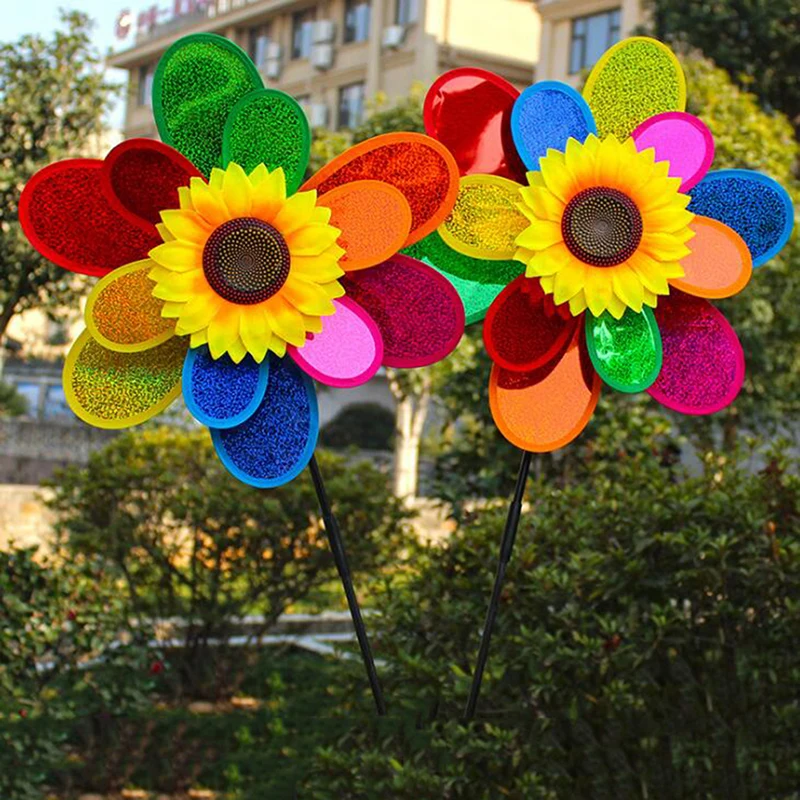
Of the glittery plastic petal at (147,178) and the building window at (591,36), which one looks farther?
the building window at (591,36)

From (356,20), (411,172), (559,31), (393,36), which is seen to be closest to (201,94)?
(411,172)

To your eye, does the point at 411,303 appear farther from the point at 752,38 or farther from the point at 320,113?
the point at 320,113

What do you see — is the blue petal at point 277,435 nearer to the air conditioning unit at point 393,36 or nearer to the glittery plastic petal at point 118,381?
the glittery plastic petal at point 118,381

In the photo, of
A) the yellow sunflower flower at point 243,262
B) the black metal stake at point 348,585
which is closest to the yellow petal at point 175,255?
the yellow sunflower flower at point 243,262

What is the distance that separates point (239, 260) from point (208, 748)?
168 inches

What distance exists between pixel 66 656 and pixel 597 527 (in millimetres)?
2260

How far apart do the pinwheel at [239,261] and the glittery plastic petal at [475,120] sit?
14 centimetres

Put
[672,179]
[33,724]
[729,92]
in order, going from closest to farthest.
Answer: [672,179] < [33,724] < [729,92]

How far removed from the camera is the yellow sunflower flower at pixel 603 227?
104 inches

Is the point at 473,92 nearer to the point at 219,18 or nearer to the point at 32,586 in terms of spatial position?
the point at 32,586

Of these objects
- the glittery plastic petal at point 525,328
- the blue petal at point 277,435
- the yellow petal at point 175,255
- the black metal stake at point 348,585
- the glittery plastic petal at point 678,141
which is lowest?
the black metal stake at point 348,585

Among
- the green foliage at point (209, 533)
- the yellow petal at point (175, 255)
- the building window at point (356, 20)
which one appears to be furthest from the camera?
the building window at point (356, 20)

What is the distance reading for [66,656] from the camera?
529cm

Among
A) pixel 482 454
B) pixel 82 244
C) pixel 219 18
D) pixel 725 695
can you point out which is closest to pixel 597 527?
pixel 725 695
